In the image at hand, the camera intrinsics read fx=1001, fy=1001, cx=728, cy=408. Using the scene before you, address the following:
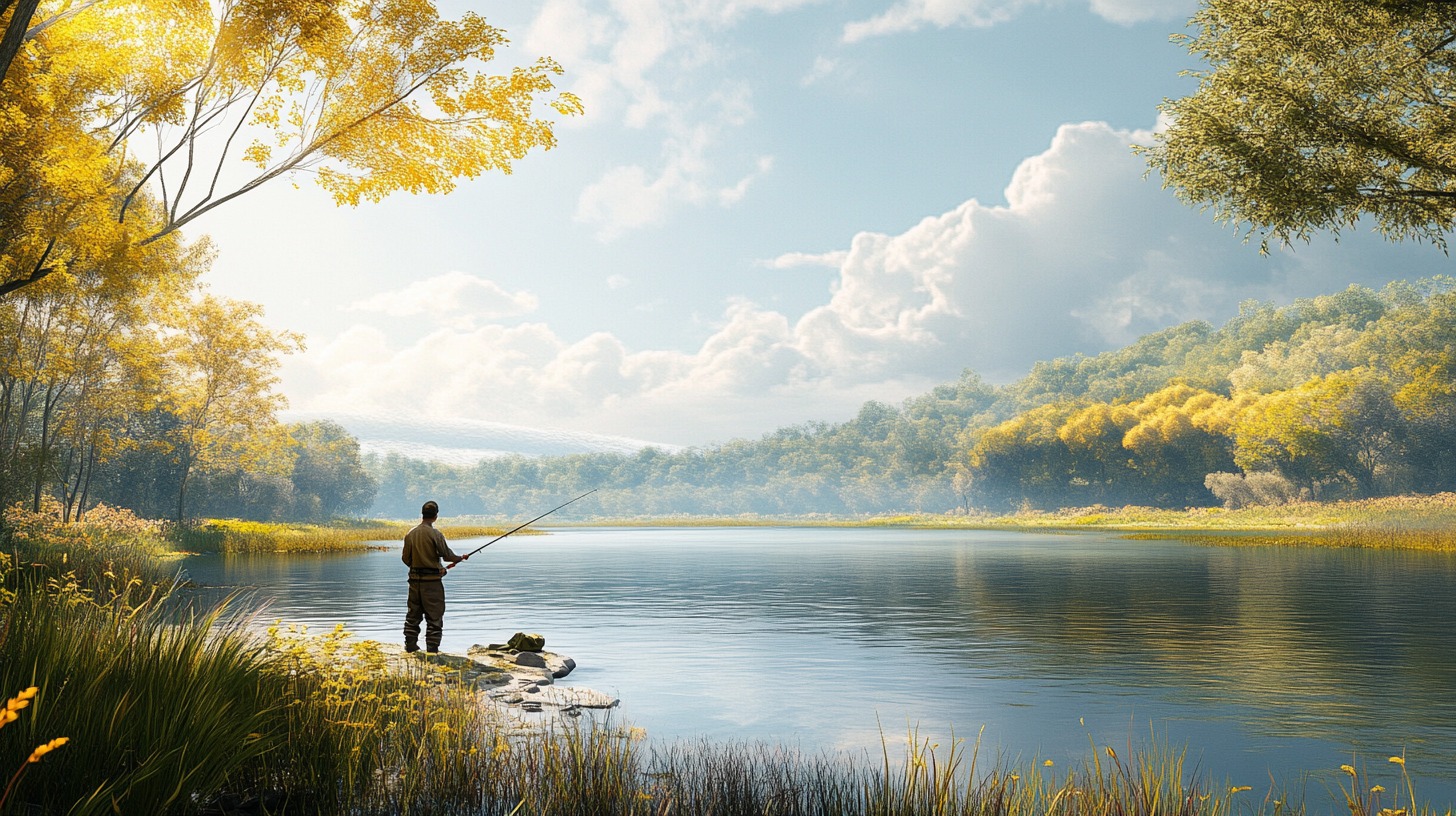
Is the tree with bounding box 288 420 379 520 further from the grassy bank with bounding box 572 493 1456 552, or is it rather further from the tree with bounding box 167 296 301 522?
the grassy bank with bounding box 572 493 1456 552

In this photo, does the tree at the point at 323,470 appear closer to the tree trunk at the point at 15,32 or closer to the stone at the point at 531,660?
the stone at the point at 531,660

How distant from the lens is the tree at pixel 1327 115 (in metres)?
19.1

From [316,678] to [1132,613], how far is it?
2060cm

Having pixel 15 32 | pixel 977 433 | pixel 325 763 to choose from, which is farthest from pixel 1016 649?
pixel 977 433

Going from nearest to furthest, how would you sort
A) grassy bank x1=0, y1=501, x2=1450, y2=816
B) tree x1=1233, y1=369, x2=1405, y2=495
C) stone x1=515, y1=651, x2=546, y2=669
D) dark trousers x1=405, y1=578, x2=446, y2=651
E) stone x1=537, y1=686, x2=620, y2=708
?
grassy bank x1=0, y1=501, x2=1450, y2=816, stone x1=537, y1=686, x2=620, y2=708, dark trousers x1=405, y1=578, x2=446, y2=651, stone x1=515, y1=651, x2=546, y2=669, tree x1=1233, y1=369, x2=1405, y2=495

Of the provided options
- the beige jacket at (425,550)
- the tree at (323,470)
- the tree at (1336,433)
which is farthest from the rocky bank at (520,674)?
the tree at (323,470)

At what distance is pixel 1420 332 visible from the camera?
100625mm

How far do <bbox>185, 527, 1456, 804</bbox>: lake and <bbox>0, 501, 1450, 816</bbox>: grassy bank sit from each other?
1.87 meters

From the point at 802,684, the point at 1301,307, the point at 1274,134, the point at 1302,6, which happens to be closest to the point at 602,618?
the point at 802,684

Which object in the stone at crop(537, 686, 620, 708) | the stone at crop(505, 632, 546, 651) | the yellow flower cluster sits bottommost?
the stone at crop(537, 686, 620, 708)

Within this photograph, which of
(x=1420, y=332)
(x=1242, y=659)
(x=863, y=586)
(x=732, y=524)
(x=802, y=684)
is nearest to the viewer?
(x=802, y=684)

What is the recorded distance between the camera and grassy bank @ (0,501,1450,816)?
6246mm

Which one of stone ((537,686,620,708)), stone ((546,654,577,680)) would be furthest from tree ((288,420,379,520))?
stone ((537,686,620,708))

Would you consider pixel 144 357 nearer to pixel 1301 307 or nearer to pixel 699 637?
pixel 699 637
